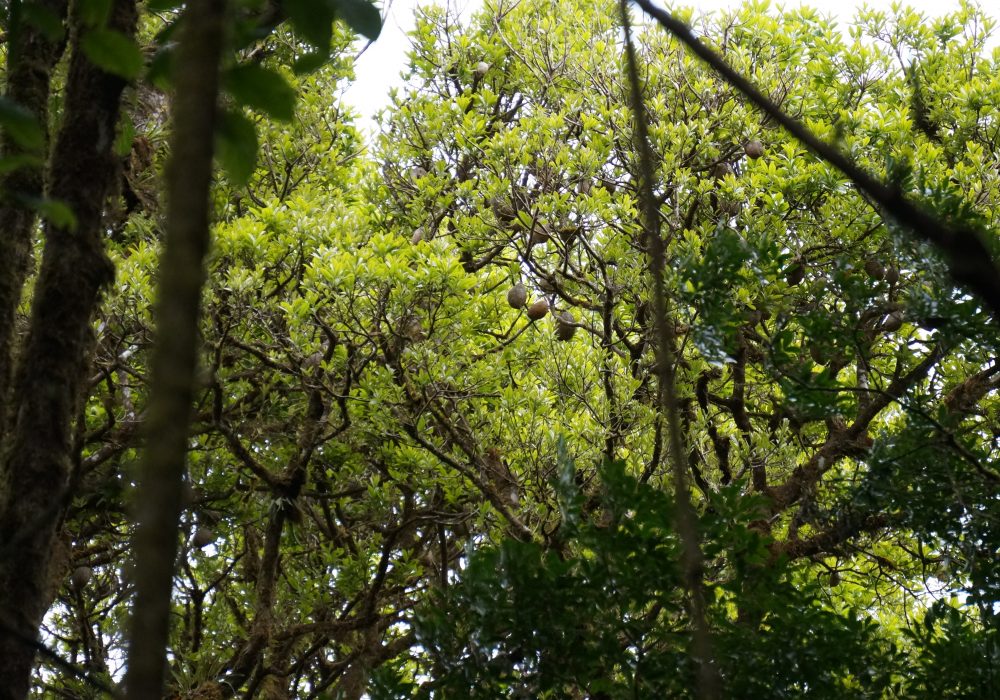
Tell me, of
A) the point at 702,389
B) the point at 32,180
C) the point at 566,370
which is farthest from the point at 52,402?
the point at 566,370

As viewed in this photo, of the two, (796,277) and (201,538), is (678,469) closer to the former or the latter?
(796,277)

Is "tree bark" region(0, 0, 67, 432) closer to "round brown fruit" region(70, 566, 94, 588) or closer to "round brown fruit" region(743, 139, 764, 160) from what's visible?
"round brown fruit" region(743, 139, 764, 160)

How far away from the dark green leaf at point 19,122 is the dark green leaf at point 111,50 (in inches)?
3.9

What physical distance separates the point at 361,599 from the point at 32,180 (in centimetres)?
407

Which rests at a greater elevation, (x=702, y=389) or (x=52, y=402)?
(x=702, y=389)

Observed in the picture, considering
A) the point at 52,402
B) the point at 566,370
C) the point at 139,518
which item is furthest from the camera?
the point at 566,370

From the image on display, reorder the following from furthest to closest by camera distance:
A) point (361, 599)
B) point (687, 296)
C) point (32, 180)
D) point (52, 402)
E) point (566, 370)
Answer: point (361, 599)
point (566, 370)
point (687, 296)
point (32, 180)
point (52, 402)

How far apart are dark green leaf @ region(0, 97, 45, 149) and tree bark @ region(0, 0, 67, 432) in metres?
0.42

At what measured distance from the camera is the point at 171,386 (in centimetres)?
39

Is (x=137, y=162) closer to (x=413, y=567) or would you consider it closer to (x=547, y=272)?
(x=547, y=272)

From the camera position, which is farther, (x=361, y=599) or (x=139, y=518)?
(x=361, y=599)

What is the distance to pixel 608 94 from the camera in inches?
218

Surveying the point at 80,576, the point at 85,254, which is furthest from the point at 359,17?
the point at 80,576

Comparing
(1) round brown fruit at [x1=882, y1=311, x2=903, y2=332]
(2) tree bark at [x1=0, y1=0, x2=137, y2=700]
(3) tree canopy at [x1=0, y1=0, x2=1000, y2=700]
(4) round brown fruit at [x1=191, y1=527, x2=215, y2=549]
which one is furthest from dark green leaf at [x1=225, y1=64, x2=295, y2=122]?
(4) round brown fruit at [x1=191, y1=527, x2=215, y2=549]
